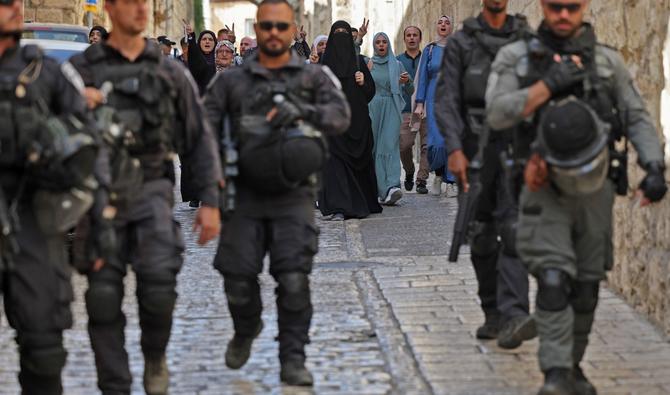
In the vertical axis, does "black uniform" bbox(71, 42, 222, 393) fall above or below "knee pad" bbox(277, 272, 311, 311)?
above

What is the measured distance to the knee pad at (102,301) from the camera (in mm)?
5867

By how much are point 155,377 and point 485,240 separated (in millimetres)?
2129

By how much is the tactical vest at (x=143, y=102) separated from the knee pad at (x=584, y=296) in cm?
169

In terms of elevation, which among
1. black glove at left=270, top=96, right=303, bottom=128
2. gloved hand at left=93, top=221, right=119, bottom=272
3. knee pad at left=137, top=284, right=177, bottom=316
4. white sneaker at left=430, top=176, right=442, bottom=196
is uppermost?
black glove at left=270, top=96, right=303, bottom=128

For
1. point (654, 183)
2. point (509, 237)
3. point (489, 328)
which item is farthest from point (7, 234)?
point (489, 328)

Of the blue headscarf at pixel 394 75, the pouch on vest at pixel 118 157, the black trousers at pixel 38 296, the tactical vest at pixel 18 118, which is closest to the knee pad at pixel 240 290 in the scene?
the pouch on vest at pixel 118 157

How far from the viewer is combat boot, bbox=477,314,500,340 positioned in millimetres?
7547

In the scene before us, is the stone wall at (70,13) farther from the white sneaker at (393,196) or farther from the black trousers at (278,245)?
the black trousers at (278,245)

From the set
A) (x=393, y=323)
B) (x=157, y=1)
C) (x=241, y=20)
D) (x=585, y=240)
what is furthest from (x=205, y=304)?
(x=241, y=20)

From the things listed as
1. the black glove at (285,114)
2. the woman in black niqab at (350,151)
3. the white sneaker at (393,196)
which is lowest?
the white sneaker at (393,196)

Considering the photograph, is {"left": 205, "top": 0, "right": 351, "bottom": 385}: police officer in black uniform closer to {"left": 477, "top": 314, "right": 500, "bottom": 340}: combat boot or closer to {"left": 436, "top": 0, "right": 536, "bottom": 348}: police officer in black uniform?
{"left": 436, "top": 0, "right": 536, "bottom": 348}: police officer in black uniform

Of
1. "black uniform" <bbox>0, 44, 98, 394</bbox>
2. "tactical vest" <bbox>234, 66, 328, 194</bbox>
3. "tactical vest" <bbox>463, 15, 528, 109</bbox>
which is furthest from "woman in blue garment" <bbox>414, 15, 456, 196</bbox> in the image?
"black uniform" <bbox>0, 44, 98, 394</bbox>

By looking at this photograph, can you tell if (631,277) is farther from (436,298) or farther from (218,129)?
(218,129)

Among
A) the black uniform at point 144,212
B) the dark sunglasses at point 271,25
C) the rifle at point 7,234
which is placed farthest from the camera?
the dark sunglasses at point 271,25
